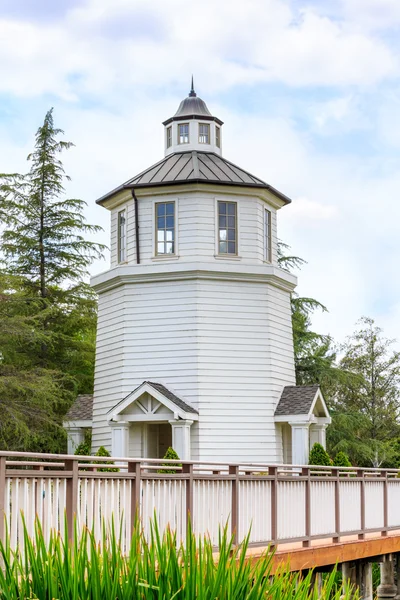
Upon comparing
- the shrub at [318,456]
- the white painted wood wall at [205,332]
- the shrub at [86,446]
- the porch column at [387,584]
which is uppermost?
the white painted wood wall at [205,332]

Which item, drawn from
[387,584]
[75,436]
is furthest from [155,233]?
[387,584]

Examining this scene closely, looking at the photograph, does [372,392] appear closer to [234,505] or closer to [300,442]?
[300,442]

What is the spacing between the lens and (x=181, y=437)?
85.6ft

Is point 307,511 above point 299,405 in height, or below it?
below

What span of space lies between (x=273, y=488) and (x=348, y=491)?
3.50m

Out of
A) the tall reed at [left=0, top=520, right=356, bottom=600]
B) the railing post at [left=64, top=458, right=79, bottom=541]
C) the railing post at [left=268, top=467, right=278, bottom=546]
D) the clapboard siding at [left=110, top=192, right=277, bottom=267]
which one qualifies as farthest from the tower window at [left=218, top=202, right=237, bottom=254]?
the tall reed at [left=0, top=520, right=356, bottom=600]

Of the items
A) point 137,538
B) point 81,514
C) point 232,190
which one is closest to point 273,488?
point 81,514

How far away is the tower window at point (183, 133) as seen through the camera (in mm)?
31062

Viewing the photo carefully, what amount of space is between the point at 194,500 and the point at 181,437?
14.1m

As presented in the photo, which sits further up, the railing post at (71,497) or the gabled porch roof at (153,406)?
the gabled porch roof at (153,406)

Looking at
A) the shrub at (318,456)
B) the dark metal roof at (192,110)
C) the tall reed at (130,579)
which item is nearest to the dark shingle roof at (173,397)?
the shrub at (318,456)

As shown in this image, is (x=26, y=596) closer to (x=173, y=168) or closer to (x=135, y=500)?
(x=135, y=500)

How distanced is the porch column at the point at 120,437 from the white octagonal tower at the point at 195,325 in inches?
1.4

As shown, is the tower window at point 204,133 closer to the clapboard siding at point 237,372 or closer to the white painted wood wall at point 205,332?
the white painted wood wall at point 205,332
